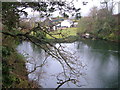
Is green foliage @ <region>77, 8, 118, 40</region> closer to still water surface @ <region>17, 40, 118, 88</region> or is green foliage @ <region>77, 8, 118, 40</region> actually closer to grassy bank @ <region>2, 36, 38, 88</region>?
still water surface @ <region>17, 40, 118, 88</region>

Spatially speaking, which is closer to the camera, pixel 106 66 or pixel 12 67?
pixel 12 67

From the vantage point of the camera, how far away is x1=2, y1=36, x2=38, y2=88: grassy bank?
1.37 metres

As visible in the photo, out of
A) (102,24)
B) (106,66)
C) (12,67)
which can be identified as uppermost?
(102,24)

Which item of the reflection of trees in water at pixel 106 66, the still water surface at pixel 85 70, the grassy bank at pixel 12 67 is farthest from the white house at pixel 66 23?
the reflection of trees in water at pixel 106 66

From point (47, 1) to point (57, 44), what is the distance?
0.46 m

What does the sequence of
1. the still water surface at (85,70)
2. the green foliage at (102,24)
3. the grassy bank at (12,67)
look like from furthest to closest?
the green foliage at (102,24) → the still water surface at (85,70) → the grassy bank at (12,67)

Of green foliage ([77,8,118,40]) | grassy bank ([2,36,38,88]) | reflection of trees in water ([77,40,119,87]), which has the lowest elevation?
reflection of trees in water ([77,40,119,87])

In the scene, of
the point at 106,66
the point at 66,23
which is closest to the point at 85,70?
the point at 106,66

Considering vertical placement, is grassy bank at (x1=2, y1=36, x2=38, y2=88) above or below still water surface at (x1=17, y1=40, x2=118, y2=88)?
above

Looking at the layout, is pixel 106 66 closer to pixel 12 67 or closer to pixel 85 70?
pixel 85 70

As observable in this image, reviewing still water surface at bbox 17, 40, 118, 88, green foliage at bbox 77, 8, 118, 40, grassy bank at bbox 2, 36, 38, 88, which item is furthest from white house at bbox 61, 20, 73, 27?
green foliage at bbox 77, 8, 118, 40

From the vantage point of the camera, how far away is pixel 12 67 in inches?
66.6

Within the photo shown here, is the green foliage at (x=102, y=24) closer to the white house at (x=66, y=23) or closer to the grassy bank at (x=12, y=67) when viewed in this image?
the grassy bank at (x=12, y=67)

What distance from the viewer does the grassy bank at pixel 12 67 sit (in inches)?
54.0
